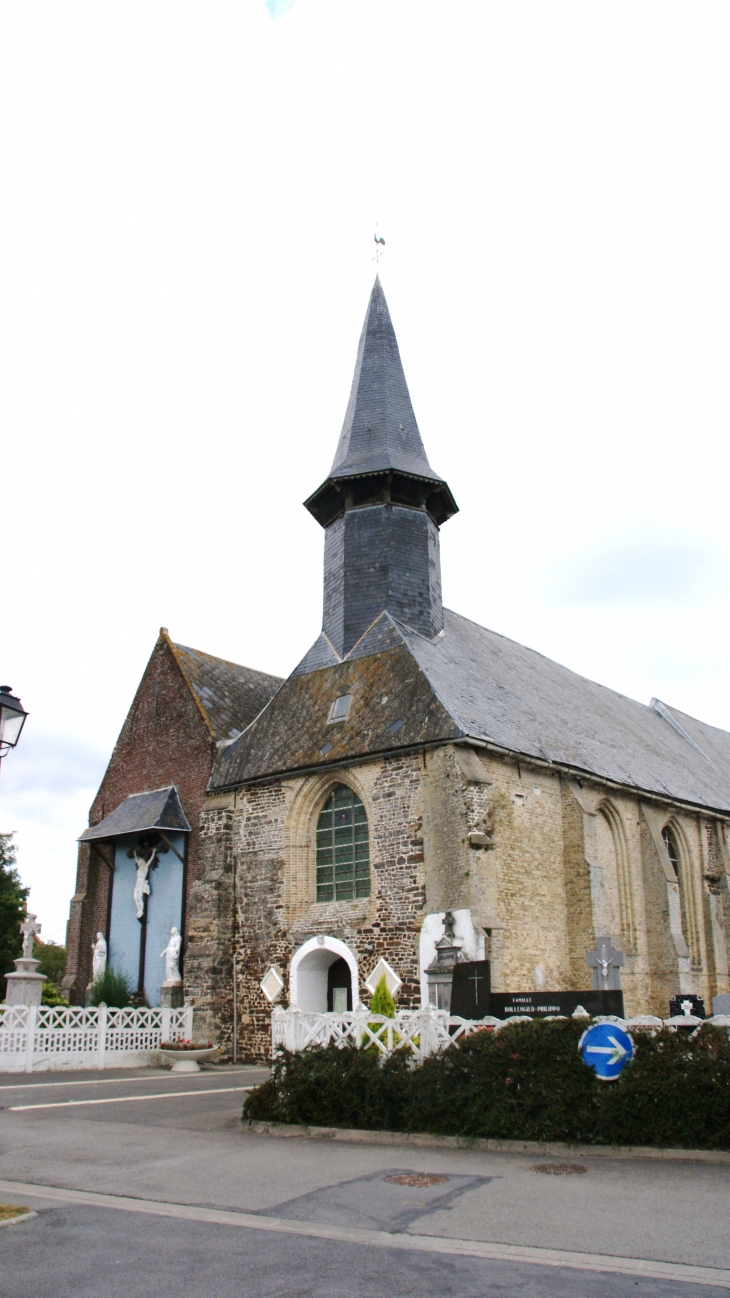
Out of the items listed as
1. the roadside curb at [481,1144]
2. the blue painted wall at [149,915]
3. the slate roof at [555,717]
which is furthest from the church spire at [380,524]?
the roadside curb at [481,1144]

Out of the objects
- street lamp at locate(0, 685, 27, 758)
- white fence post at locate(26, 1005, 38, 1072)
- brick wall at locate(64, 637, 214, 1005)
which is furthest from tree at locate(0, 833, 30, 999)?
street lamp at locate(0, 685, 27, 758)

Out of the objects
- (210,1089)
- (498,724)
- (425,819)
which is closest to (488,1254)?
(210,1089)

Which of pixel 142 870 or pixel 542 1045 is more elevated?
pixel 142 870

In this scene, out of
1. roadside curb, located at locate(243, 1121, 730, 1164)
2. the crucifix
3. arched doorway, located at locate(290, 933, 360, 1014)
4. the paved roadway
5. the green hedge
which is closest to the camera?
the paved roadway

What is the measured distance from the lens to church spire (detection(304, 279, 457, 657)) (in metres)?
22.6

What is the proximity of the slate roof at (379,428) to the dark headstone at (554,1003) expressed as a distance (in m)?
14.0

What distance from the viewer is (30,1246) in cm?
568

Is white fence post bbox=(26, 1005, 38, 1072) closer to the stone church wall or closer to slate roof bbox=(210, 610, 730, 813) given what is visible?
the stone church wall

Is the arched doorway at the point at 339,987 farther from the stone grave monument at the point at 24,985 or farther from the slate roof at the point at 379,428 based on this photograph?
the slate roof at the point at 379,428

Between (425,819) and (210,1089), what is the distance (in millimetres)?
5910

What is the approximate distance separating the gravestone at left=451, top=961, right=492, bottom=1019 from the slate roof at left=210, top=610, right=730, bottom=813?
573cm

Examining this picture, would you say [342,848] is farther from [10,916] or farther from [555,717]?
[10,916]

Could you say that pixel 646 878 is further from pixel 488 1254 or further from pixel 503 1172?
pixel 488 1254

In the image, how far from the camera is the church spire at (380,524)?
2261cm
